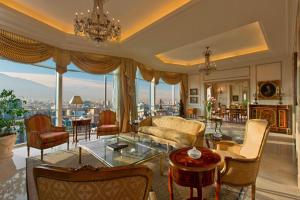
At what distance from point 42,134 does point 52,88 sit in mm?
1969

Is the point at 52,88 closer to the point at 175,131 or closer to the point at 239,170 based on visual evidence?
the point at 175,131

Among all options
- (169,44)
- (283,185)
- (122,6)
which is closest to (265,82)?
(169,44)

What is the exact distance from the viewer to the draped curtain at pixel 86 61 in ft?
12.2

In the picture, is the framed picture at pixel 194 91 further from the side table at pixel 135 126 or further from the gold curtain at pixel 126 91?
the side table at pixel 135 126

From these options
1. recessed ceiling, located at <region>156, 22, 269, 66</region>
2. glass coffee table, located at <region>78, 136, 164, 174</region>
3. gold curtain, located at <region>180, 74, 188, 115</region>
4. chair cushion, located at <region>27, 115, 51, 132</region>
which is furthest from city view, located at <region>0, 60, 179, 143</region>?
gold curtain, located at <region>180, 74, 188, 115</region>

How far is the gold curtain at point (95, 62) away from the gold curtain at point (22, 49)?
2.54ft

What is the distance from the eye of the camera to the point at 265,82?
6.72 metres

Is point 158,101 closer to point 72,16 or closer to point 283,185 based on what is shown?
point 72,16

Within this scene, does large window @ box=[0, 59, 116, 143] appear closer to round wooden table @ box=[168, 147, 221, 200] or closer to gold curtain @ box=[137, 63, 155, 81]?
gold curtain @ box=[137, 63, 155, 81]

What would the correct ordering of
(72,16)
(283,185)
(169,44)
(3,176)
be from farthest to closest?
1. (169,44)
2. (72,16)
3. (3,176)
4. (283,185)

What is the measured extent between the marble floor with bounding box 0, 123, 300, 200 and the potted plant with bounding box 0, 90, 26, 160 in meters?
0.24

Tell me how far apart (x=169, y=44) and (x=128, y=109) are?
2.79m

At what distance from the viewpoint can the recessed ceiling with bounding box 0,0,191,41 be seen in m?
3.18

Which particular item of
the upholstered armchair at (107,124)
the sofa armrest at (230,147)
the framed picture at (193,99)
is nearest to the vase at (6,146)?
the upholstered armchair at (107,124)
